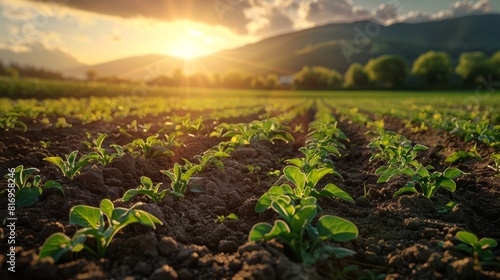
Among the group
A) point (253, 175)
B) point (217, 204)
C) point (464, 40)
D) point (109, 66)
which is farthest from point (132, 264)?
point (464, 40)

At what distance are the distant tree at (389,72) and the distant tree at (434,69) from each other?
331 centimetres

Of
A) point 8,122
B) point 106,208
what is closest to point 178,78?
point 8,122

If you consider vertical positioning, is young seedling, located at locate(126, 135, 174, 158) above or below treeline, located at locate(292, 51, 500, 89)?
below

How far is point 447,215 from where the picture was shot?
294 cm

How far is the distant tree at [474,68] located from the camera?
222ft

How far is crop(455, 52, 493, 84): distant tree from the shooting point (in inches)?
2667

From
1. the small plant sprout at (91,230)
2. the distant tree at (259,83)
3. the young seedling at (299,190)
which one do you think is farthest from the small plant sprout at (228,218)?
the distant tree at (259,83)

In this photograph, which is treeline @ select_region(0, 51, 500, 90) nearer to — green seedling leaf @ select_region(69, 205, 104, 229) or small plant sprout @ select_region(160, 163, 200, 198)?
small plant sprout @ select_region(160, 163, 200, 198)

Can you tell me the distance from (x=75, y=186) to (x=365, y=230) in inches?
110

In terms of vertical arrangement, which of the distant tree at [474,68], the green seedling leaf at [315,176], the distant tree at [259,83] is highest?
the distant tree at [474,68]

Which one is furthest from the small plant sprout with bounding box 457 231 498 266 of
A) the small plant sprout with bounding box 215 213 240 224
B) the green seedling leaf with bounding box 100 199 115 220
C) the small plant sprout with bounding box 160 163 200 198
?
the green seedling leaf with bounding box 100 199 115 220

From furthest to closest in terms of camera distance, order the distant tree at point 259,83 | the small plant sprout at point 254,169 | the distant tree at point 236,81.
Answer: the distant tree at point 236,81, the distant tree at point 259,83, the small plant sprout at point 254,169

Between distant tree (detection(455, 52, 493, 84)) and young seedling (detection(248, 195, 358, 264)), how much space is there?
7631 cm

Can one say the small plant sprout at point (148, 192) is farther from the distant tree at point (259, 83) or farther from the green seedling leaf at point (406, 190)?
the distant tree at point (259, 83)
